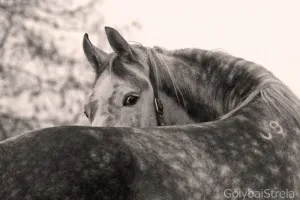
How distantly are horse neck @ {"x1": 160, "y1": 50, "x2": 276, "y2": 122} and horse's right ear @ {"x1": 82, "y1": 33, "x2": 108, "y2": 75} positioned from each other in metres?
0.52

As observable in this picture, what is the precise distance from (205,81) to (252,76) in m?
0.66

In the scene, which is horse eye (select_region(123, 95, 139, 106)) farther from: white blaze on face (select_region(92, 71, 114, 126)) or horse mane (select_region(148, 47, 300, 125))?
horse mane (select_region(148, 47, 300, 125))

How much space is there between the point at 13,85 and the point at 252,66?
10.1 m

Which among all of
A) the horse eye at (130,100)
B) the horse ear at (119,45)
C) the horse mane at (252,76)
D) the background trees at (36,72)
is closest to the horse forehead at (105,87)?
the horse eye at (130,100)

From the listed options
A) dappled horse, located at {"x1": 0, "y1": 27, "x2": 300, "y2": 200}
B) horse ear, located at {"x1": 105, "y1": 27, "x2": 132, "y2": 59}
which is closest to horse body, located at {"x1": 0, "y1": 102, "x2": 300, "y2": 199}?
dappled horse, located at {"x1": 0, "y1": 27, "x2": 300, "y2": 200}

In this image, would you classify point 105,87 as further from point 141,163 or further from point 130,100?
point 141,163

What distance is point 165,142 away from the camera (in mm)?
2947

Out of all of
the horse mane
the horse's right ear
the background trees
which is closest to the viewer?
the horse mane

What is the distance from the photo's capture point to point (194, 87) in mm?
4871

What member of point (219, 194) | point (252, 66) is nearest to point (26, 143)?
point (219, 194)

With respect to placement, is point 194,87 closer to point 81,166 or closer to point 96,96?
point 96,96

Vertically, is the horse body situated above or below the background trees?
above

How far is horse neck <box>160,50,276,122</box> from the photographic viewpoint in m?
4.49

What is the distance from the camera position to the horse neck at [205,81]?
177 inches
